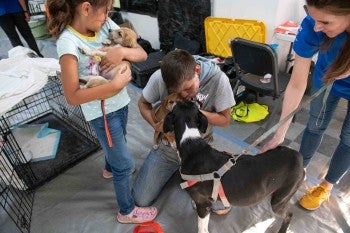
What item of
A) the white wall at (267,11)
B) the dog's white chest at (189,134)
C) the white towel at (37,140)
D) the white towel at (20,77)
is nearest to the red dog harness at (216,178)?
the dog's white chest at (189,134)

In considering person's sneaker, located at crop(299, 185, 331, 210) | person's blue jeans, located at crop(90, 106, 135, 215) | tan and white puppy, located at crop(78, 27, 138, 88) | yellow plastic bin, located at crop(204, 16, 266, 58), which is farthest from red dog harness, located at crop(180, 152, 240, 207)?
yellow plastic bin, located at crop(204, 16, 266, 58)

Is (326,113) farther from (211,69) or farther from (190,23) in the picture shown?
(190,23)

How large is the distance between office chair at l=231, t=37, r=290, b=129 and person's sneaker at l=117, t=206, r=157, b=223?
153cm

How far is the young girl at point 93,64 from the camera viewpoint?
1083 millimetres

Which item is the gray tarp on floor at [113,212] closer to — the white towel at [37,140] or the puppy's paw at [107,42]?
the white towel at [37,140]

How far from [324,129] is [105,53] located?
4.80ft

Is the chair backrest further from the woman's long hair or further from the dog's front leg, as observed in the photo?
the dog's front leg

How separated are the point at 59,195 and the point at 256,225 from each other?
4.86 ft

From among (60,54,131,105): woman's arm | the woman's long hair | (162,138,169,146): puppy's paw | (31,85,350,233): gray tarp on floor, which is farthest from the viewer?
(162,138,169,146): puppy's paw

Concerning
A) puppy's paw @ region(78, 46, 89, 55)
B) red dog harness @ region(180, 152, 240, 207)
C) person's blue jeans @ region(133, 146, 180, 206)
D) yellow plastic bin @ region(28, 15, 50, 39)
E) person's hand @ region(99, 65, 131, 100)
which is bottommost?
person's blue jeans @ region(133, 146, 180, 206)

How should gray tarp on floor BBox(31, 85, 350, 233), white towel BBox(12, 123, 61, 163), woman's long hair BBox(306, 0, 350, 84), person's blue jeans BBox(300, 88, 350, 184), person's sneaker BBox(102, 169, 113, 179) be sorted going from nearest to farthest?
woman's long hair BBox(306, 0, 350, 84) → person's blue jeans BBox(300, 88, 350, 184) → gray tarp on floor BBox(31, 85, 350, 233) → person's sneaker BBox(102, 169, 113, 179) → white towel BBox(12, 123, 61, 163)

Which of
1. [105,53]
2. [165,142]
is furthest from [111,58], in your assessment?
[165,142]

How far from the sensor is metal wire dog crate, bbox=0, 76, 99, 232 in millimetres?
1803

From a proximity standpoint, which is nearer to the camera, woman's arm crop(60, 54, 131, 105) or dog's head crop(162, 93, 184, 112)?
woman's arm crop(60, 54, 131, 105)
